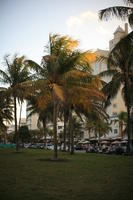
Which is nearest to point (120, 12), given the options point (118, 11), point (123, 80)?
point (118, 11)

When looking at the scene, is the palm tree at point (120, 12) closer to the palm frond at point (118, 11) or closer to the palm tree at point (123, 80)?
the palm frond at point (118, 11)

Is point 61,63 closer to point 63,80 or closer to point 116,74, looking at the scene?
point 63,80

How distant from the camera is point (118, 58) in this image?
26.0 metres

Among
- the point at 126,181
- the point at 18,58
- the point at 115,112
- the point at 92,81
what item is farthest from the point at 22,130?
the point at 126,181

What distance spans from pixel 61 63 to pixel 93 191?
40.4 ft

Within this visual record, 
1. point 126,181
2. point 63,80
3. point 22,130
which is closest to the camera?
point 126,181

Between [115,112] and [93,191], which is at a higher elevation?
[115,112]

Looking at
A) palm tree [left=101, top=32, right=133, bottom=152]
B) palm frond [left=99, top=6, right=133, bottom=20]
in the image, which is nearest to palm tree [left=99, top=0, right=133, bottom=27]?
palm frond [left=99, top=6, right=133, bottom=20]

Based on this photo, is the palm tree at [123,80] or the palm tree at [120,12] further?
the palm tree at [123,80]

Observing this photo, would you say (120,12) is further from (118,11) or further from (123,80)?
(123,80)

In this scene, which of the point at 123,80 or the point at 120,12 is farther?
the point at 123,80

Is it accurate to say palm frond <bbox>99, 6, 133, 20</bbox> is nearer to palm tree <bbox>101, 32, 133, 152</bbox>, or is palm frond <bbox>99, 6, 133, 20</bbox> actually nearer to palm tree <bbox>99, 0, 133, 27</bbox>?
palm tree <bbox>99, 0, 133, 27</bbox>

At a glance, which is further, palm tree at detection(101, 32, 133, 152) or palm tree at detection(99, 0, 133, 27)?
palm tree at detection(101, 32, 133, 152)

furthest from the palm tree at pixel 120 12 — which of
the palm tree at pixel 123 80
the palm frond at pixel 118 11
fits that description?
the palm tree at pixel 123 80
